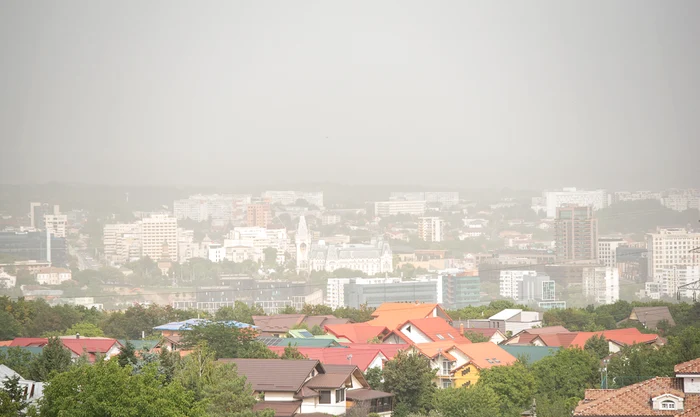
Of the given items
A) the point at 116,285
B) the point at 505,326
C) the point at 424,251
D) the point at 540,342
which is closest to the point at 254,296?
the point at 116,285

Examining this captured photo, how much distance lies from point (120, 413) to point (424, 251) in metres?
122

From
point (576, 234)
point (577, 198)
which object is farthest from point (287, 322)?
point (577, 198)

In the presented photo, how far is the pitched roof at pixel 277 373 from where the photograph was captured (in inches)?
611

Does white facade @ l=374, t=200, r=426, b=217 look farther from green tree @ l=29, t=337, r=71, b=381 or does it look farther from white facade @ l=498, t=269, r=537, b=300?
green tree @ l=29, t=337, r=71, b=381

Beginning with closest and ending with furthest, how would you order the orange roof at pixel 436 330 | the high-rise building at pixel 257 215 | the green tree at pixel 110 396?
the green tree at pixel 110 396
the orange roof at pixel 436 330
the high-rise building at pixel 257 215

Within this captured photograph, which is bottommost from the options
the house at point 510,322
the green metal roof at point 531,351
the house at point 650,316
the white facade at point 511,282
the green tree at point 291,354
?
the white facade at point 511,282

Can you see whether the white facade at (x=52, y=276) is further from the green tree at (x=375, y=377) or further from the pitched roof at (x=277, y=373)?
the pitched roof at (x=277, y=373)

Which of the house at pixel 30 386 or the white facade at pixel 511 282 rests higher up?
the house at pixel 30 386

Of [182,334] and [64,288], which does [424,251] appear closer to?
[64,288]

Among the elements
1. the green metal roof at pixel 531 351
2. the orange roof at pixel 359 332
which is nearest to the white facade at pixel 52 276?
the orange roof at pixel 359 332

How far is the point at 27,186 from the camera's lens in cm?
13000

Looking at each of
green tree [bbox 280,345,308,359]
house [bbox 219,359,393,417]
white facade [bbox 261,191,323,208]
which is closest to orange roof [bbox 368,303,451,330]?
green tree [bbox 280,345,308,359]

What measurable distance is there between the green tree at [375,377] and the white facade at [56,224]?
108 meters

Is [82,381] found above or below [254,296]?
above
